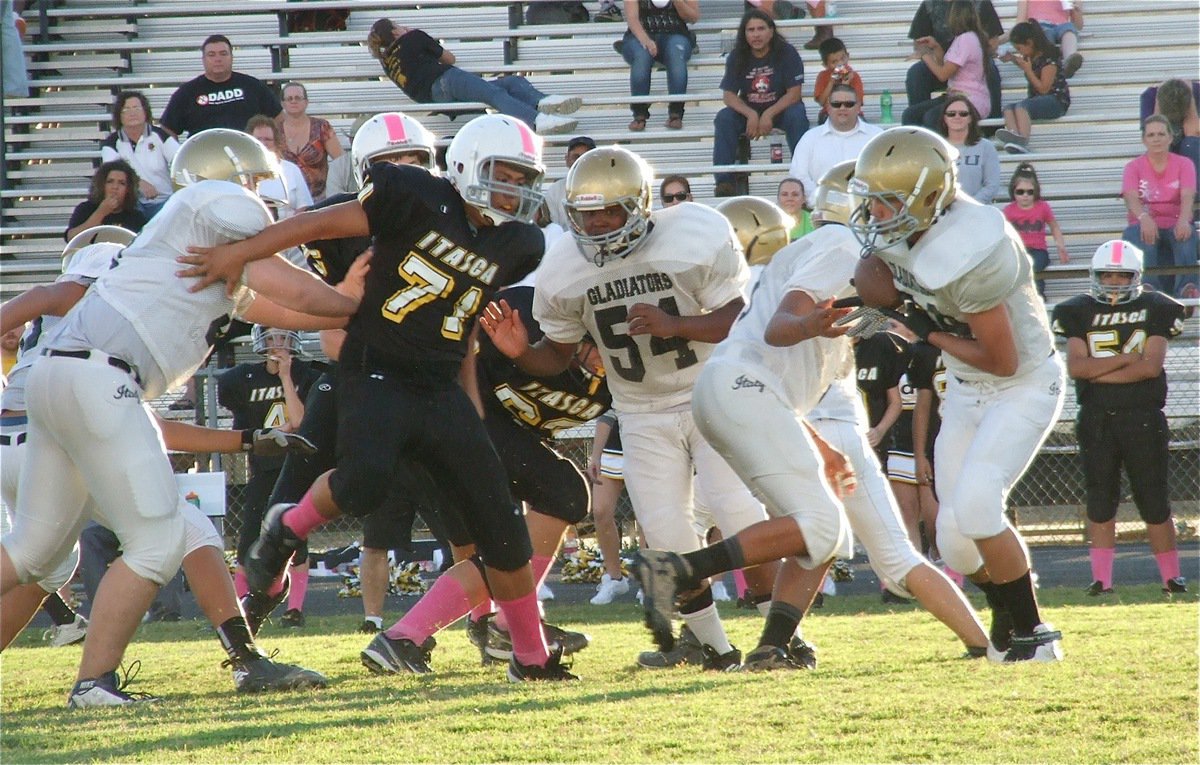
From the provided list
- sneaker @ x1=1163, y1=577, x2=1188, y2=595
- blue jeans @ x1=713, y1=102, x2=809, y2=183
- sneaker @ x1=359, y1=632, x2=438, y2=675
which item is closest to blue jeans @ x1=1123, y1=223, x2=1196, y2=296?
blue jeans @ x1=713, y1=102, x2=809, y2=183

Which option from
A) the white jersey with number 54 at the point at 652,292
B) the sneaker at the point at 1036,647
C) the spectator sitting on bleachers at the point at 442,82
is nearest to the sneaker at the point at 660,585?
the white jersey with number 54 at the point at 652,292

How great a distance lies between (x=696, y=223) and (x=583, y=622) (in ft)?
9.65

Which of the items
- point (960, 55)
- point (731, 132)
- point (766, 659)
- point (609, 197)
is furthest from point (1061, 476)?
point (609, 197)

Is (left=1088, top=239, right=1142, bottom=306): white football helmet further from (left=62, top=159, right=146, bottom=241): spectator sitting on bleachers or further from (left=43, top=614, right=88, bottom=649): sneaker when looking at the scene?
(left=62, top=159, right=146, bottom=241): spectator sitting on bleachers

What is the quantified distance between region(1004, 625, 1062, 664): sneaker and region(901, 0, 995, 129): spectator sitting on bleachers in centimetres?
728

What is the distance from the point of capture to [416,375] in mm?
5008

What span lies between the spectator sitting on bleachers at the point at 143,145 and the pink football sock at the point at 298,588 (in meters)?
4.23

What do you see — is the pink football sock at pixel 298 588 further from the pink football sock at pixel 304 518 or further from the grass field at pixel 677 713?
the pink football sock at pixel 304 518

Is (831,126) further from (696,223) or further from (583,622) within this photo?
(696,223)

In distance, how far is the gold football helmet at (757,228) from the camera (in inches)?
237

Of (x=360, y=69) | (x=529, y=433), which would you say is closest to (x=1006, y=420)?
(x=529, y=433)

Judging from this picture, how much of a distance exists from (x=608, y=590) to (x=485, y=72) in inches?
251

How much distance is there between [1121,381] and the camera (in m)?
8.43

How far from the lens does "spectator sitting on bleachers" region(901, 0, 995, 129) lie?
11805mm
